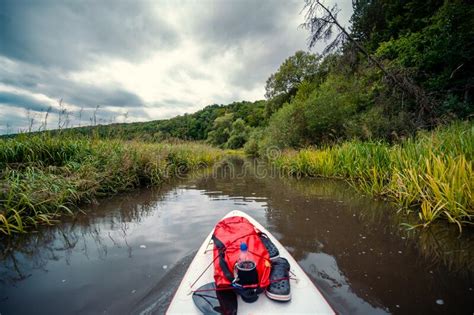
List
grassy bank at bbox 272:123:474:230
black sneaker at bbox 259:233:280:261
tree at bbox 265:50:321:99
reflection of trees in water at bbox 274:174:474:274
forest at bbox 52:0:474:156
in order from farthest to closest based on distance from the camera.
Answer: tree at bbox 265:50:321:99, forest at bbox 52:0:474:156, grassy bank at bbox 272:123:474:230, reflection of trees in water at bbox 274:174:474:274, black sneaker at bbox 259:233:280:261

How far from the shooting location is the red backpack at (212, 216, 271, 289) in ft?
5.07

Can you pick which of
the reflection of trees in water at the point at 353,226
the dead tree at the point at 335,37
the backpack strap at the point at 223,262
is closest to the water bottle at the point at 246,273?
the backpack strap at the point at 223,262

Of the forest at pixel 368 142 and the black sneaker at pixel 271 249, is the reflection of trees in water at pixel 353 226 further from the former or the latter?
the black sneaker at pixel 271 249

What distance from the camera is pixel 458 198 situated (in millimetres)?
2762

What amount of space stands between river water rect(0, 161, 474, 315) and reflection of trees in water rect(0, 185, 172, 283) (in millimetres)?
12

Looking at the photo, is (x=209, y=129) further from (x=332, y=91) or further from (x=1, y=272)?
(x=1, y=272)

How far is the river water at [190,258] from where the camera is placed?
65.1 inches

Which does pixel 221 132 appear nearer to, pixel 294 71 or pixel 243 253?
pixel 294 71

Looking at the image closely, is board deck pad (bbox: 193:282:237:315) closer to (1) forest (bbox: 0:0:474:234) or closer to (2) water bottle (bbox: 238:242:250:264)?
(2) water bottle (bbox: 238:242:250:264)

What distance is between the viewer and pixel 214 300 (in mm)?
1443

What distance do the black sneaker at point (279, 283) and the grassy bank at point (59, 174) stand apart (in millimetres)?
3418

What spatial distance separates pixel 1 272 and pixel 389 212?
5368 mm

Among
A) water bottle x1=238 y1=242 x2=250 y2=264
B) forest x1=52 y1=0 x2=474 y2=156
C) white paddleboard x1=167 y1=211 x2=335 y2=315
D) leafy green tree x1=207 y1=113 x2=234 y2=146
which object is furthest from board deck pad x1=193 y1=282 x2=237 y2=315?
leafy green tree x1=207 y1=113 x2=234 y2=146

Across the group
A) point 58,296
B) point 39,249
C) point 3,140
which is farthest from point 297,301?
point 3,140
